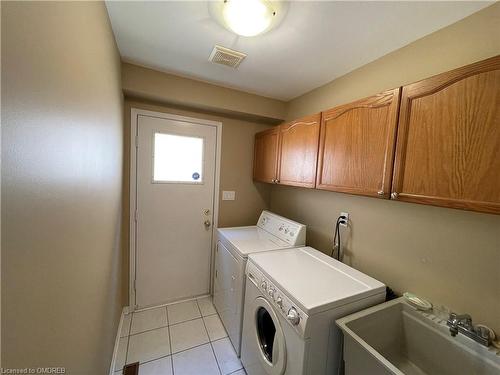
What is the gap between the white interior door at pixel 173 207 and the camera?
86.3 inches

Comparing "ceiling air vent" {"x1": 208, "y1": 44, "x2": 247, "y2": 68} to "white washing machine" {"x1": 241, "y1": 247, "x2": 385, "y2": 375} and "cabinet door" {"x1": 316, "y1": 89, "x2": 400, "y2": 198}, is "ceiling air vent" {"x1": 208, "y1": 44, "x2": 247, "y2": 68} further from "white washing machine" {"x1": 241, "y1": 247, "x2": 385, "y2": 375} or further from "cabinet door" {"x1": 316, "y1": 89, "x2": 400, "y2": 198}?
"white washing machine" {"x1": 241, "y1": 247, "x2": 385, "y2": 375}

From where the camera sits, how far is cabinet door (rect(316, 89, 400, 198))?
1.19 meters

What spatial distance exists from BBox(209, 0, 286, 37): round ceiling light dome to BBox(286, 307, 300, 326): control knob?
63.8 inches

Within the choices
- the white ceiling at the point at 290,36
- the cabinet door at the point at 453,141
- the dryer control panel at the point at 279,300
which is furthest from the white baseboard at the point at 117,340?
the white ceiling at the point at 290,36

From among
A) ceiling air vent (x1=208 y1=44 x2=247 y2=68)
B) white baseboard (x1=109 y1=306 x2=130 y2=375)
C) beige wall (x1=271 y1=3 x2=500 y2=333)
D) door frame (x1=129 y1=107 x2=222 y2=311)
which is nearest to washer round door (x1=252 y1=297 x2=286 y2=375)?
beige wall (x1=271 y1=3 x2=500 y2=333)

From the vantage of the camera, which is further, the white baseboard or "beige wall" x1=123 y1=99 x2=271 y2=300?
"beige wall" x1=123 y1=99 x2=271 y2=300

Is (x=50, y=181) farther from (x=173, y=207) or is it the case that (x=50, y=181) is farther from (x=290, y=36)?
(x=173, y=207)

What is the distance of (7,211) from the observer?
0.40 metres

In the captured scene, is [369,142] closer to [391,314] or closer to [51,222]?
[391,314]

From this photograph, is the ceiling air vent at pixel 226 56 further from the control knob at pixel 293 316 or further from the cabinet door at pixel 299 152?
the control knob at pixel 293 316

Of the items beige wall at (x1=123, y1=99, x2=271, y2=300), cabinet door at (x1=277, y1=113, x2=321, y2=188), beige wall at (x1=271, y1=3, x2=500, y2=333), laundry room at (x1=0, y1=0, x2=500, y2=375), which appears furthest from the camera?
beige wall at (x1=123, y1=99, x2=271, y2=300)

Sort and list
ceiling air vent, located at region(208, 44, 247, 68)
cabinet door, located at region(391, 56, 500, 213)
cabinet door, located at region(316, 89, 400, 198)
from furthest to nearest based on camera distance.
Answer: ceiling air vent, located at region(208, 44, 247, 68) < cabinet door, located at region(316, 89, 400, 198) < cabinet door, located at region(391, 56, 500, 213)

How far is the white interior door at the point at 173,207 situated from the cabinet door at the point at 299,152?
87 cm

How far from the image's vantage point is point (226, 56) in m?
1.63
